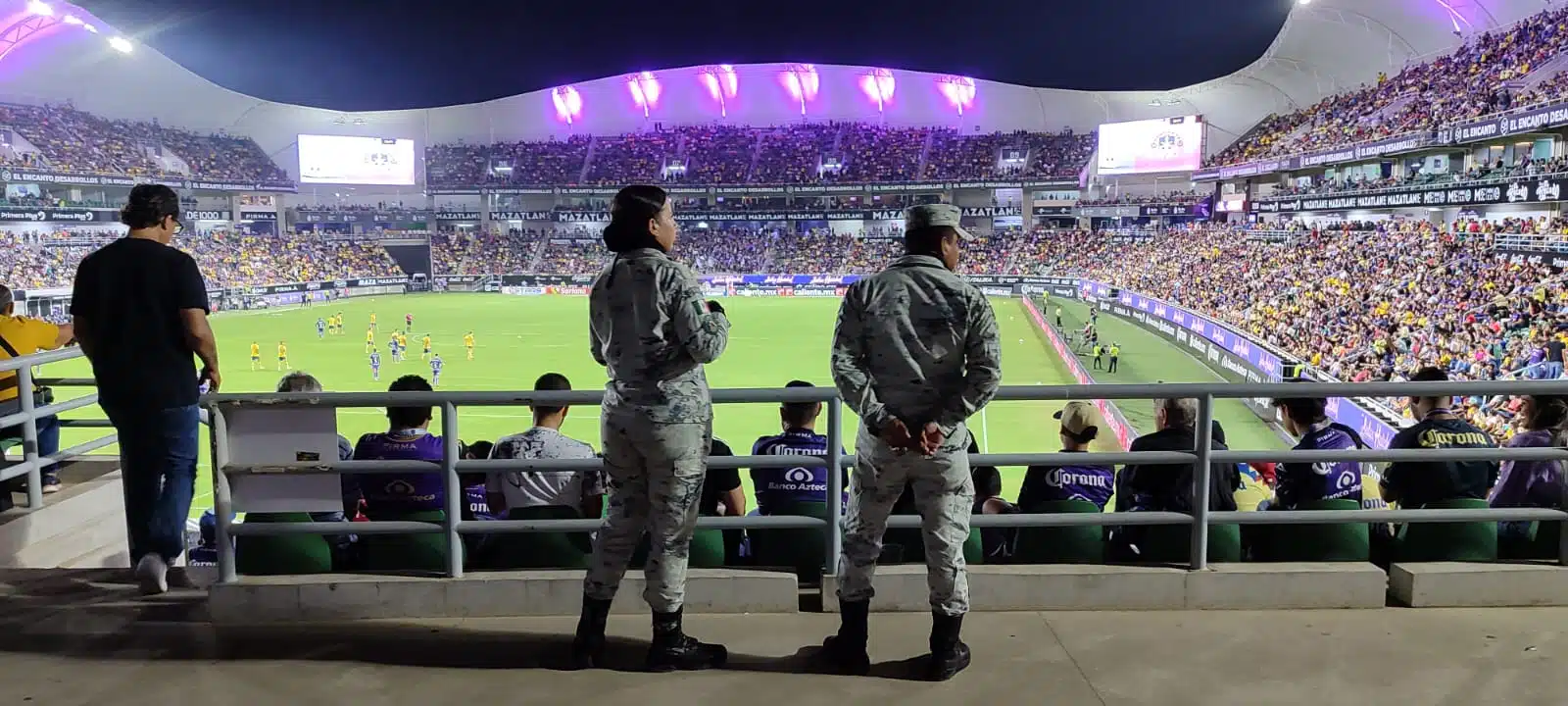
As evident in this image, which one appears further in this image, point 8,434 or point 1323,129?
point 1323,129

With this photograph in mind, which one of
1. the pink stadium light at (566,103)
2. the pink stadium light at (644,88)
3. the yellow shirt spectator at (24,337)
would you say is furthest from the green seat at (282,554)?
the pink stadium light at (566,103)

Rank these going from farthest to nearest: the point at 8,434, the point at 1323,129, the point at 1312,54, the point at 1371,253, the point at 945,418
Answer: the point at 1312,54 < the point at 1323,129 < the point at 1371,253 < the point at 8,434 < the point at 945,418

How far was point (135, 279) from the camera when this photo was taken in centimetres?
423

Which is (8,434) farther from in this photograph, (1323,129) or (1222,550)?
(1323,129)

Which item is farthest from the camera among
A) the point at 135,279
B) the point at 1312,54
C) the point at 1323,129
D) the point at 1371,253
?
the point at 1312,54

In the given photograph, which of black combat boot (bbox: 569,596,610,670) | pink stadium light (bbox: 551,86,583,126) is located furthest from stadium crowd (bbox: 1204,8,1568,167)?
pink stadium light (bbox: 551,86,583,126)

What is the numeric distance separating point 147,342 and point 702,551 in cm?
259

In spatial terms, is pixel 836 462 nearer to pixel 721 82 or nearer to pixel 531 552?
pixel 531 552

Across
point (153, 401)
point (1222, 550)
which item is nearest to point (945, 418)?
point (1222, 550)

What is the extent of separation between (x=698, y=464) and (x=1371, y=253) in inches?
1243

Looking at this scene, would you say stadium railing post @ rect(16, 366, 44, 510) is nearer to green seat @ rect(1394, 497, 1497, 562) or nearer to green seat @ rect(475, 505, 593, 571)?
green seat @ rect(475, 505, 593, 571)

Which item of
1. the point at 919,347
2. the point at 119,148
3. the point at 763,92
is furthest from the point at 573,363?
the point at 763,92

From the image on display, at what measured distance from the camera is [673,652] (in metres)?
3.69

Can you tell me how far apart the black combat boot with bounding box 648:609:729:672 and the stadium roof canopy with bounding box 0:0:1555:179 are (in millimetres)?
41107
